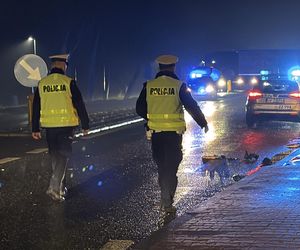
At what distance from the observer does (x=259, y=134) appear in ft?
53.2

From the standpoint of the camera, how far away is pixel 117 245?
5781mm

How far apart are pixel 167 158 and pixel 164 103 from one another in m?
0.65

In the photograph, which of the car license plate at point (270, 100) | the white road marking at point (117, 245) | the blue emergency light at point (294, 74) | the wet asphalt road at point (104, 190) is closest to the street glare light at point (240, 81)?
the blue emergency light at point (294, 74)

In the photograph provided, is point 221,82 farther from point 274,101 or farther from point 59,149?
point 59,149

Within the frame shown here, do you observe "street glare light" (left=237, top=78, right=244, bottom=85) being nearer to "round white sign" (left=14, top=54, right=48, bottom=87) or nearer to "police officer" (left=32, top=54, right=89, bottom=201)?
"round white sign" (left=14, top=54, right=48, bottom=87)

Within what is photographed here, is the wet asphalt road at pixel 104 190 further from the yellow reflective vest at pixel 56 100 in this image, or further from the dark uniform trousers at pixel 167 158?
the yellow reflective vest at pixel 56 100

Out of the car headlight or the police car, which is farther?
the car headlight

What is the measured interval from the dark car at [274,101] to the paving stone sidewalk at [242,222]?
32.8 feet

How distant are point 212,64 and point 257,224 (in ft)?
155

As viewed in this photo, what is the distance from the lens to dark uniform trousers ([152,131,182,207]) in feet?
23.0

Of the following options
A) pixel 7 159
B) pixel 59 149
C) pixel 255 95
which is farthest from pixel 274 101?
pixel 59 149

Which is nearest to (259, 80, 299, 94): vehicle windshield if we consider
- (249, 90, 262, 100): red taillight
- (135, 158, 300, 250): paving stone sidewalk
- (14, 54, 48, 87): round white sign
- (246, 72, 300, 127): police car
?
(246, 72, 300, 127): police car

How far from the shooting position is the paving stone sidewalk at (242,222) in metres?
5.27

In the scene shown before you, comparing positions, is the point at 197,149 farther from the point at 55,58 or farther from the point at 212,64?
the point at 212,64
